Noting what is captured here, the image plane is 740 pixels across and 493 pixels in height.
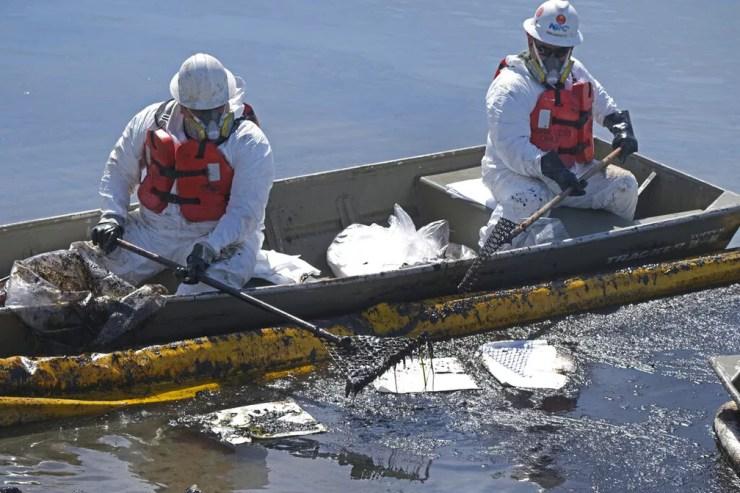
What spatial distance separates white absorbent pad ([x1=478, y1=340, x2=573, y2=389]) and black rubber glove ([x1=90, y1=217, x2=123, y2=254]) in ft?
7.25

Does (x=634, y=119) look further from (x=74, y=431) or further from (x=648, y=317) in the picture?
(x=74, y=431)

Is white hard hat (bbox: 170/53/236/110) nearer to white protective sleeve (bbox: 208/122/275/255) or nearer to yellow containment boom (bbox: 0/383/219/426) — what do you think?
white protective sleeve (bbox: 208/122/275/255)

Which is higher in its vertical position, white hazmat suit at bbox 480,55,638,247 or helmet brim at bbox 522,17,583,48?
helmet brim at bbox 522,17,583,48

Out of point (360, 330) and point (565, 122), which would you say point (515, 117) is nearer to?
point (565, 122)

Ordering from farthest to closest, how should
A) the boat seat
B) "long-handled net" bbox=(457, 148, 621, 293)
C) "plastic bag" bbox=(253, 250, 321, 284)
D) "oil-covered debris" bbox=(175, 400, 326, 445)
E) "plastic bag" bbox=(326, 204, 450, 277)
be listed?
the boat seat < "plastic bag" bbox=(326, 204, 450, 277) < "long-handled net" bbox=(457, 148, 621, 293) < "plastic bag" bbox=(253, 250, 321, 284) < "oil-covered debris" bbox=(175, 400, 326, 445)

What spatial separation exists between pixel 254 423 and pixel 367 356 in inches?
27.2

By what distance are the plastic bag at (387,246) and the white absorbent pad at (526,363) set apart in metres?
0.81

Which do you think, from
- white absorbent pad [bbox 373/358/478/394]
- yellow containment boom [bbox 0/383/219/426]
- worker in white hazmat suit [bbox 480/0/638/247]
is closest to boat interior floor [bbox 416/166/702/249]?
worker in white hazmat suit [bbox 480/0/638/247]

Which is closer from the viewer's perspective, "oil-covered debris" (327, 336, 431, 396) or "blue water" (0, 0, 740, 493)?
"blue water" (0, 0, 740, 493)

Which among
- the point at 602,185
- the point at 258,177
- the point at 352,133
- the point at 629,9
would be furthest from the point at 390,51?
the point at 258,177

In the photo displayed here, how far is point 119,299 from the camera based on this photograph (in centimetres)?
651

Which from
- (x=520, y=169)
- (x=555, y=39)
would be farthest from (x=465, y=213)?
(x=555, y=39)

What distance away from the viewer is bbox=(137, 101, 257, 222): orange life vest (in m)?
6.92

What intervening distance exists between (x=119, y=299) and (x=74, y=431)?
75 cm
